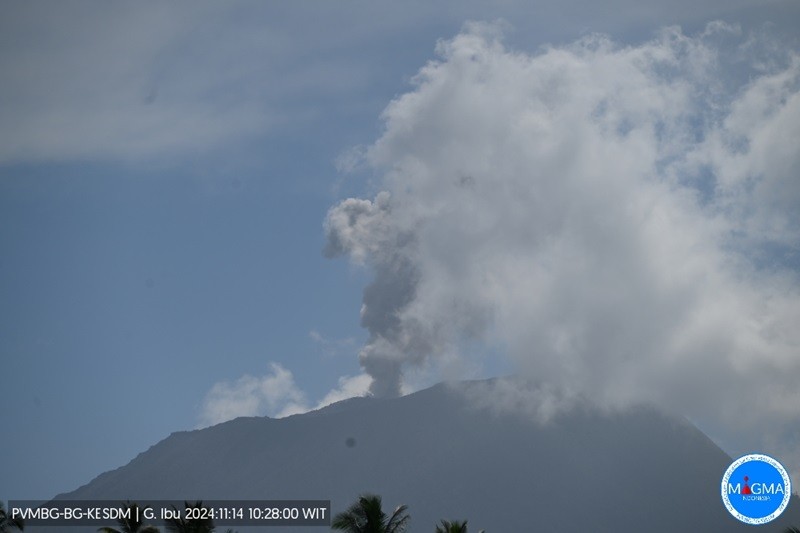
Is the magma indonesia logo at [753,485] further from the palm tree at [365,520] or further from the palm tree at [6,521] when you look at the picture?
the palm tree at [6,521]

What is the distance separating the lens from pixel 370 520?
5141 cm

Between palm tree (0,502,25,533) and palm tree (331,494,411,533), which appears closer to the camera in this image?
palm tree (331,494,411,533)

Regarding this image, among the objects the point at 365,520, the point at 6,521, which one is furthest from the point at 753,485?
the point at 6,521

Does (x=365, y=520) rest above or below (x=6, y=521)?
below

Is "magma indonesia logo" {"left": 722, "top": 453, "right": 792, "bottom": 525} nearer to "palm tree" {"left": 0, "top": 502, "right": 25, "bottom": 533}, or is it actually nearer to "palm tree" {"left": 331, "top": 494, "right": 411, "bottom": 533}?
"palm tree" {"left": 331, "top": 494, "right": 411, "bottom": 533}

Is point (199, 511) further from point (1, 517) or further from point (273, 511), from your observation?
point (1, 517)

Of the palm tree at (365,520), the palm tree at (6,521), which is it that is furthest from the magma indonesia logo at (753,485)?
the palm tree at (6,521)

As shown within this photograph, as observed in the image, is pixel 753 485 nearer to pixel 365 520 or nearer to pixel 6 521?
pixel 365 520

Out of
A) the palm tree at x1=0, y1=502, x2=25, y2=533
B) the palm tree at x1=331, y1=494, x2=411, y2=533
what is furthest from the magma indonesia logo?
the palm tree at x1=0, y1=502, x2=25, y2=533

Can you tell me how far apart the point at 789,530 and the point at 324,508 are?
26932mm

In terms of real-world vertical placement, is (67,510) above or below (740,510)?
above

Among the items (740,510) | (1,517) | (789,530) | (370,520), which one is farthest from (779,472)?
(1,517)

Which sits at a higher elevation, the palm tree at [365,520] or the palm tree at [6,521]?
the palm tree at [6,521]

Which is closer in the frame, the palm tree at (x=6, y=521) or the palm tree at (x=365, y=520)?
the palm tree at (x=365, y=520)
